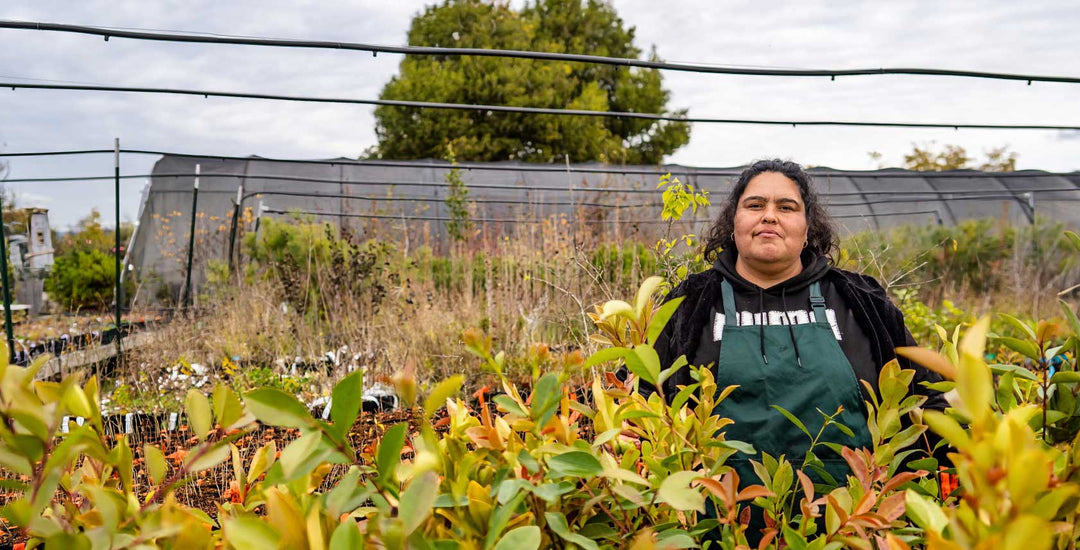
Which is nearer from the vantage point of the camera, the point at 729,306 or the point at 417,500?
the point at 417,500

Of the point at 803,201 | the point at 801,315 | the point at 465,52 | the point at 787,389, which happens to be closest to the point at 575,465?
the point at 787,389

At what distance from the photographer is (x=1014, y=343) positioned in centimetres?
70

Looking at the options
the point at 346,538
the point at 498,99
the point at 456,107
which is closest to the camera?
the point at 346,538

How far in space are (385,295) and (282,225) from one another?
3.15 meters

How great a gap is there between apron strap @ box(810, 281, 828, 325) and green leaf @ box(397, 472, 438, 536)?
59.5 inches

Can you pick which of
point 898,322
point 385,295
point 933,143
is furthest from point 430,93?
point 898,322

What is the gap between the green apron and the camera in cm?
166

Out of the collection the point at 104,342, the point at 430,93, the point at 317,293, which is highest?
the point at 430,93

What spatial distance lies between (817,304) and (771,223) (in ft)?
0.79

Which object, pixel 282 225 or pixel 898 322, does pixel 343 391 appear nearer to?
pixel 898 322

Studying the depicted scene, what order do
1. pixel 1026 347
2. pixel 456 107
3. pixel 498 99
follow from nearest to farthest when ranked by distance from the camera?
1. pixel 1026 347
2. pixel 456 107
3. pixel 498 99

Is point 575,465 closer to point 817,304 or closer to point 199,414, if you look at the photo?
point 199,414

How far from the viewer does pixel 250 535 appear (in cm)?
50

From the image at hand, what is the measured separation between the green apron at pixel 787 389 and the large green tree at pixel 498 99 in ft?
45.7
